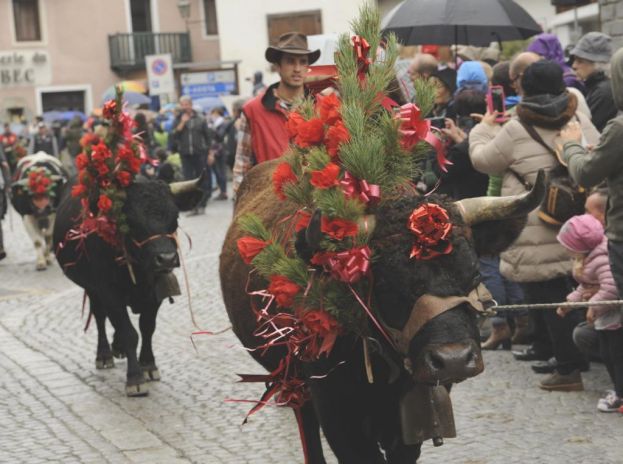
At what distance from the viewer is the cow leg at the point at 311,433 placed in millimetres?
6109

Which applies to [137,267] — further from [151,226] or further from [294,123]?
[294,123]

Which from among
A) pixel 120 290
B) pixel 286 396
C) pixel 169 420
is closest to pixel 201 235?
pixel 120 290

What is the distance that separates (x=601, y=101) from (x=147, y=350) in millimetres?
4130

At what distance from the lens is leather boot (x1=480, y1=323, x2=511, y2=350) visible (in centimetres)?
977

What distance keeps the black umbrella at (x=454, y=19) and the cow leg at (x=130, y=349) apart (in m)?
3.71

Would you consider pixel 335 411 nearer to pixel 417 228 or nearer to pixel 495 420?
pixel 417 228

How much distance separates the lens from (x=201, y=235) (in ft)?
65.2

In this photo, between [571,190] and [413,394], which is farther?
[571,190]

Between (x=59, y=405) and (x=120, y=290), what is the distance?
3.57 ft

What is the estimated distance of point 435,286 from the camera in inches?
179

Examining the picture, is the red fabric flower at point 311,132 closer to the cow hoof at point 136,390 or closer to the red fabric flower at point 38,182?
the cow hoof at point 136,390

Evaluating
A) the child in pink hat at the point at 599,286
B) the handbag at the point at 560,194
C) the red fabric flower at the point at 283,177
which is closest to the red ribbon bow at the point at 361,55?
the red fabric flower at the point at 283,177

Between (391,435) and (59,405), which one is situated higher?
(391,435)

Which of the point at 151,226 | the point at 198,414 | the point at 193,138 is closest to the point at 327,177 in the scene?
the point at 198,414
